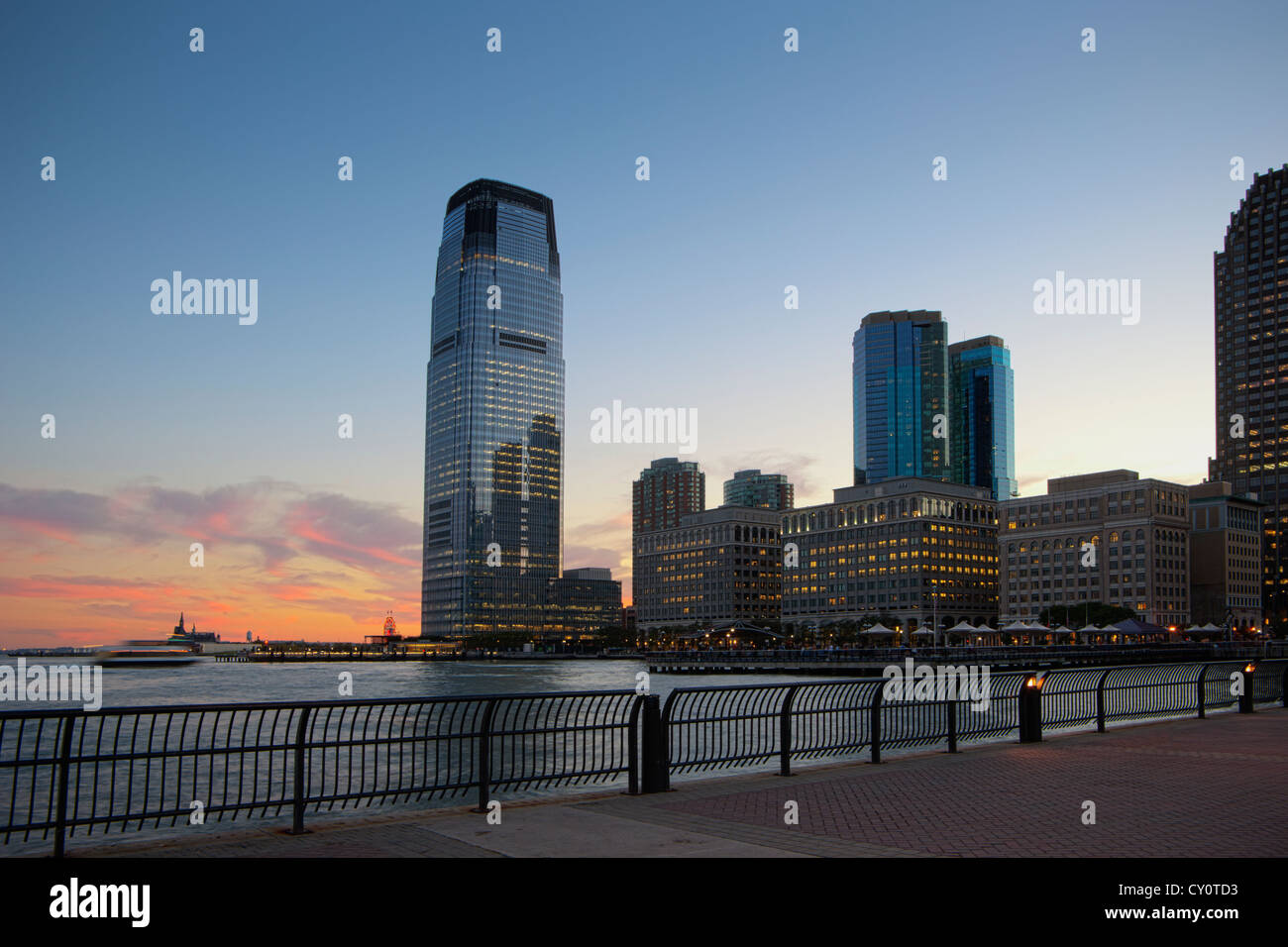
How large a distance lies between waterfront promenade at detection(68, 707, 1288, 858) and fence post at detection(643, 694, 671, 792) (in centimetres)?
31

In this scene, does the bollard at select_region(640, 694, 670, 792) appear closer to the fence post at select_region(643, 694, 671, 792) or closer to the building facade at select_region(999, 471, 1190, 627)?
the fence post at select_region(643, 694, 671, 792)

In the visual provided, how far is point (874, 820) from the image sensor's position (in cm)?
1262

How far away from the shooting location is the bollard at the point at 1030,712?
72.3 ft

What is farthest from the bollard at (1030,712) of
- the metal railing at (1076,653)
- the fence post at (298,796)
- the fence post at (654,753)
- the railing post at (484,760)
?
the metal railing at (1076,653)

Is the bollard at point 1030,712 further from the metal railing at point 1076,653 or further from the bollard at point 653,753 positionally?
the metal railing at point 1076,653

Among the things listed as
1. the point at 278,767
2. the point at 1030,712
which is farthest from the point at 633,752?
the point at 278,767

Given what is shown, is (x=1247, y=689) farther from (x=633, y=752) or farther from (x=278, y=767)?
(x=278, y=767)

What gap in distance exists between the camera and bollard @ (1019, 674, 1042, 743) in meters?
22.0

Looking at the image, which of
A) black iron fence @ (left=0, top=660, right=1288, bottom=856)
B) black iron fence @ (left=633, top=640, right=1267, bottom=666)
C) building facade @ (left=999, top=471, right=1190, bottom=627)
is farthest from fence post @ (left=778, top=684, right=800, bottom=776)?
building facade @ (left=999, top=471, right=1190, bottom=627)
